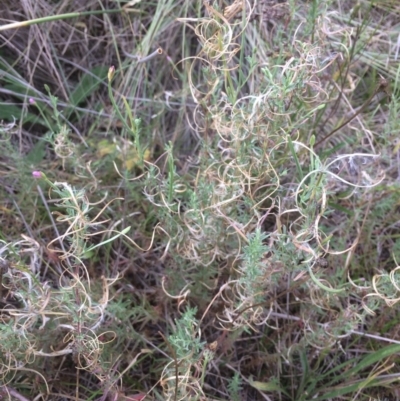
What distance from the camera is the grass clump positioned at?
3.15 feet

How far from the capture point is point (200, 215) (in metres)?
1.04

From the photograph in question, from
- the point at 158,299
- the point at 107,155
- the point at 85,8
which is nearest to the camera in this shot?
the point at 158,299

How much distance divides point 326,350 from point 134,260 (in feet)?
1.71

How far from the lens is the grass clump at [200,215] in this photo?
3.15ft

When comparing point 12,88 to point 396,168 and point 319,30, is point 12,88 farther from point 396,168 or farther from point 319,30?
point 396,168

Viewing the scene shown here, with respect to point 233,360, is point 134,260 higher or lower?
higher

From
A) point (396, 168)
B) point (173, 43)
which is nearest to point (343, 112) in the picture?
point (396, 168)

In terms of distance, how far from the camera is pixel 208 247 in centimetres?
113

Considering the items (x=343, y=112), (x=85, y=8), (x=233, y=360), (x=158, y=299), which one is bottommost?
(x=233, y=360)

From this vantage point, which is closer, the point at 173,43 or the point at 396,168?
the point at 396,168

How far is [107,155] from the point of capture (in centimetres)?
146

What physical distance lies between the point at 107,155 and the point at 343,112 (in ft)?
2.27

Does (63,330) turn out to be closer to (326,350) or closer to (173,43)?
(326,350)

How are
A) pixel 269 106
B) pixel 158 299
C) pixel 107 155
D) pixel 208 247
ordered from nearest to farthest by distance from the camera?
pixel 269 106 → pixel 208 247 → pixel 158 299 → pixel 107 155
